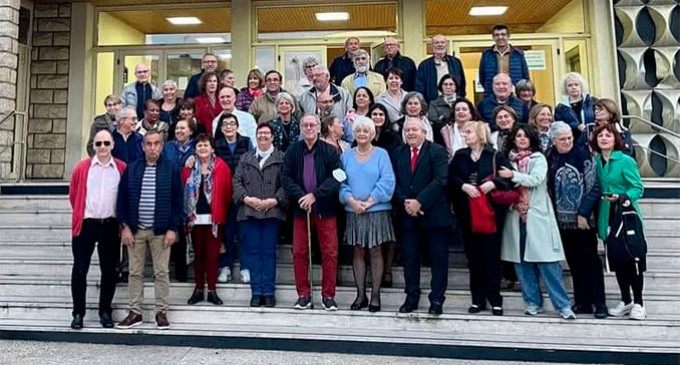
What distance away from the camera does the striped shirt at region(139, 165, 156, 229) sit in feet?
13.7

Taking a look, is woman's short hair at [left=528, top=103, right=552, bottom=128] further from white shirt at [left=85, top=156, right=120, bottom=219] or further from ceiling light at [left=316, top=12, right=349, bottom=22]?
ceiling light at [left=316, top=12, right=349, bottom=22]

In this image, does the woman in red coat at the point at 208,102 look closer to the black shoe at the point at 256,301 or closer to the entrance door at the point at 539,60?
the black shoe at the point at 256,301

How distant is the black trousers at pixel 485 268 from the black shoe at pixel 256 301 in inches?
72.6

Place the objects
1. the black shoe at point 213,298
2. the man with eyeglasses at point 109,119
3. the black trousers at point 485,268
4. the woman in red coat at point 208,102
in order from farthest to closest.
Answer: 1. the woman in red coat at point 208,102
2. the man with eyeglasses at point 109,119
3. the black shoe at point 213,298
4. the black trousers at point 485,268

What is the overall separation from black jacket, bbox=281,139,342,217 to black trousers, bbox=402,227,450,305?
693 mm

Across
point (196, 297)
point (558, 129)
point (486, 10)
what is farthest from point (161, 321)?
point (486, 10)

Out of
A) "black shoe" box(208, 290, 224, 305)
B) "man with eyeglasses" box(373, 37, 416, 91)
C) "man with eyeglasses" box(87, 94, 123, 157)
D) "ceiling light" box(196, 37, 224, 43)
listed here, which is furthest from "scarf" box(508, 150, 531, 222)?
"ceiling light" box(196, 37, 224, 43)

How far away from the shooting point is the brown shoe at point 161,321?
13.6ft

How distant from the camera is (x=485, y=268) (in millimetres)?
4164

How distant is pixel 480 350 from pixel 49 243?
187 inches

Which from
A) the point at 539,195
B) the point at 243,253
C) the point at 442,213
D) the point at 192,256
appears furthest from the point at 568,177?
the point at 192,256

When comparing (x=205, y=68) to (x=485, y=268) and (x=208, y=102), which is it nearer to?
(x=208, y=102)

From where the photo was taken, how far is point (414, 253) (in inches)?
165

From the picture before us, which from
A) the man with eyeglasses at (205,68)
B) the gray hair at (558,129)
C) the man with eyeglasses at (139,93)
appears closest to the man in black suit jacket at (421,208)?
the gray hair at (558,129)
